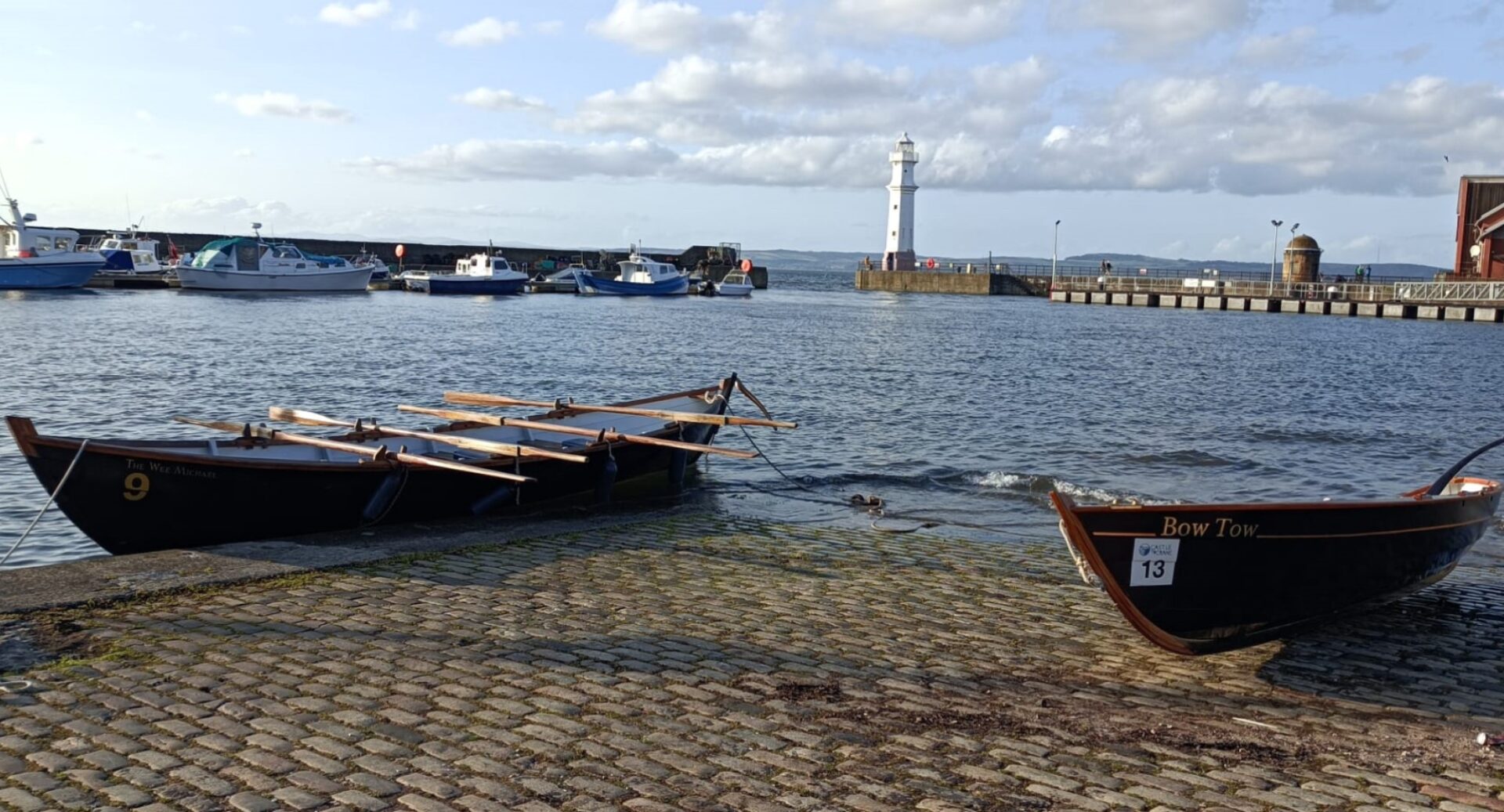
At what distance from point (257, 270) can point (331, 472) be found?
6157cm

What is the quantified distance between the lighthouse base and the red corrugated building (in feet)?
142

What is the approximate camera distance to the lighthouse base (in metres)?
106

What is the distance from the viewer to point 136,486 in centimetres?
1074

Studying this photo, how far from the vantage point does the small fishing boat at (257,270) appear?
6662 cm

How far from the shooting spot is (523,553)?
446 inches

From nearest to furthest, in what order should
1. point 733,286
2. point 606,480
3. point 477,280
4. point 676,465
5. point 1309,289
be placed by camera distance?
point 606,480 → point 676,465 → point 477,280 → point 1309,289 → point 733,286

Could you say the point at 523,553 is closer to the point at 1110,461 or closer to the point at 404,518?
the point at 404,518

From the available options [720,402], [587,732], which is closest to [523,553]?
[587,732]

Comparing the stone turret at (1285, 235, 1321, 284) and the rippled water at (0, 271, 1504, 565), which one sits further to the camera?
the stone turret at (1285, 235, 1321, 284)

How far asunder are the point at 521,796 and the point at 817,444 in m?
16.6

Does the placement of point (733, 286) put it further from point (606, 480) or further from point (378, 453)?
point (378, 453)

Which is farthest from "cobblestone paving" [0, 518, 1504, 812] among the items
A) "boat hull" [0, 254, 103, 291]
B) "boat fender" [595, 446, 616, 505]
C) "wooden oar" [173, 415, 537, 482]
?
"boat hull" [0, 254, 103, 291]

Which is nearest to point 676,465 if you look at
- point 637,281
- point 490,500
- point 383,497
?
point 490,500

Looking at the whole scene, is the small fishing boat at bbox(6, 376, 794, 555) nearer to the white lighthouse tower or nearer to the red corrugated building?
the red corrugated building
